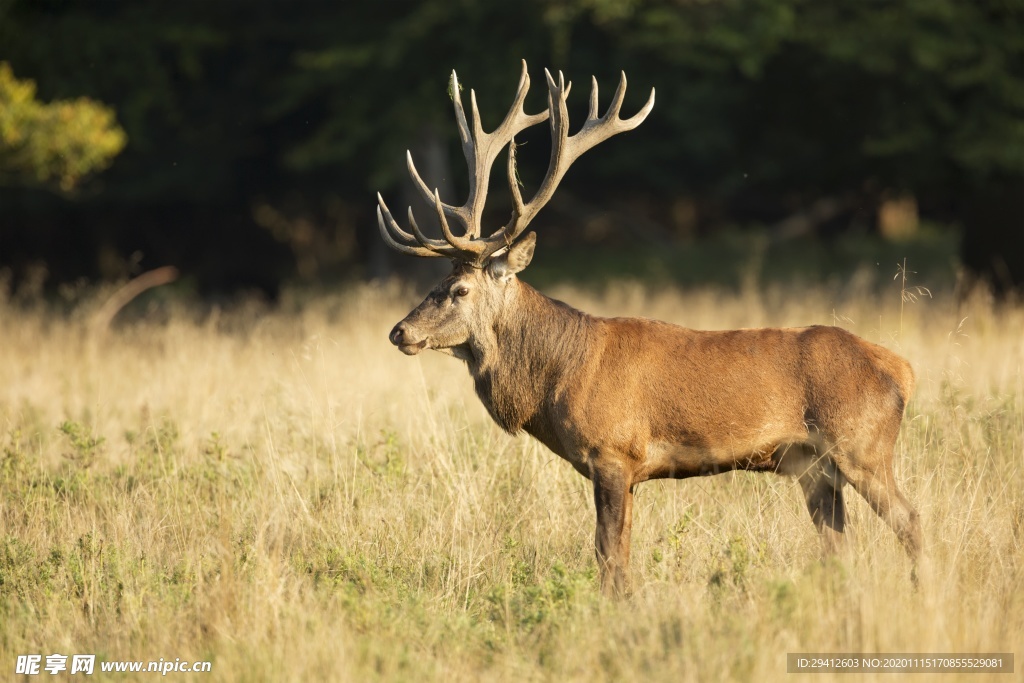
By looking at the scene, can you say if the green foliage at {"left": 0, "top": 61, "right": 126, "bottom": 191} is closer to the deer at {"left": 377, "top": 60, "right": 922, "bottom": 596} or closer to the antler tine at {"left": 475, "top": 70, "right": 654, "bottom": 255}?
the deer at {"left": 377, "top": 60, "right": 922, "bottom": 596}

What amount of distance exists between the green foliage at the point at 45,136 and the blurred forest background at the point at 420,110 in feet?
0.07

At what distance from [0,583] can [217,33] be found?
13.3 metres

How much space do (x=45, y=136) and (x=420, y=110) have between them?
224 inches

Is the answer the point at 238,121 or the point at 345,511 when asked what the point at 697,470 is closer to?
the point at 345,511

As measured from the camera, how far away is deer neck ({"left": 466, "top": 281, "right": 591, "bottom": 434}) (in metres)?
5.70

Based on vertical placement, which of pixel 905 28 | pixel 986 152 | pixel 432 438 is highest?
pixel 905 28

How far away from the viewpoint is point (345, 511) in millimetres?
6152

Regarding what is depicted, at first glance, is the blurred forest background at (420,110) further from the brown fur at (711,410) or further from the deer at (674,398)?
the brown fur at (711,410)

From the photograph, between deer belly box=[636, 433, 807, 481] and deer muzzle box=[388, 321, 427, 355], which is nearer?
deer belly box=[636, 433, 807, 481]

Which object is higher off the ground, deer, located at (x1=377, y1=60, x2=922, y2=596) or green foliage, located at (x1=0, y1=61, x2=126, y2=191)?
green foliage, located at (x1=0, y1=61, x2=126, y2=191)

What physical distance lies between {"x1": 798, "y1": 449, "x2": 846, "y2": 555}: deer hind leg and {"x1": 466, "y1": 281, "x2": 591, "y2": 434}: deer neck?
1262 millimetres

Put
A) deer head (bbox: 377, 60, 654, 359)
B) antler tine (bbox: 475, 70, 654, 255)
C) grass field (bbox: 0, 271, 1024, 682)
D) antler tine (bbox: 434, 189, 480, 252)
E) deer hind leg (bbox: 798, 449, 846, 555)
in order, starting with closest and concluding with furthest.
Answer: grass field (bbox: 0, 271, 1024, 682) → deer hind leg (bbox: 798, 449, 846, 555) → antler tine (bbox: 434, 189, 480, 252) → deer head (bbox: 377, 60, 654, 359) → antler tine (bbox: 475, 70, 654, 255)

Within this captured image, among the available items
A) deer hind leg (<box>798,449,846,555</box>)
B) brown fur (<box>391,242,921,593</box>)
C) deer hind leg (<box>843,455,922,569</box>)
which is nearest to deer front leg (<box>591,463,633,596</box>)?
brown fur (<box>391,242,921,593</box>)

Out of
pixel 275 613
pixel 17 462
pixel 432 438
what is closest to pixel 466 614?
pixel 275 613
